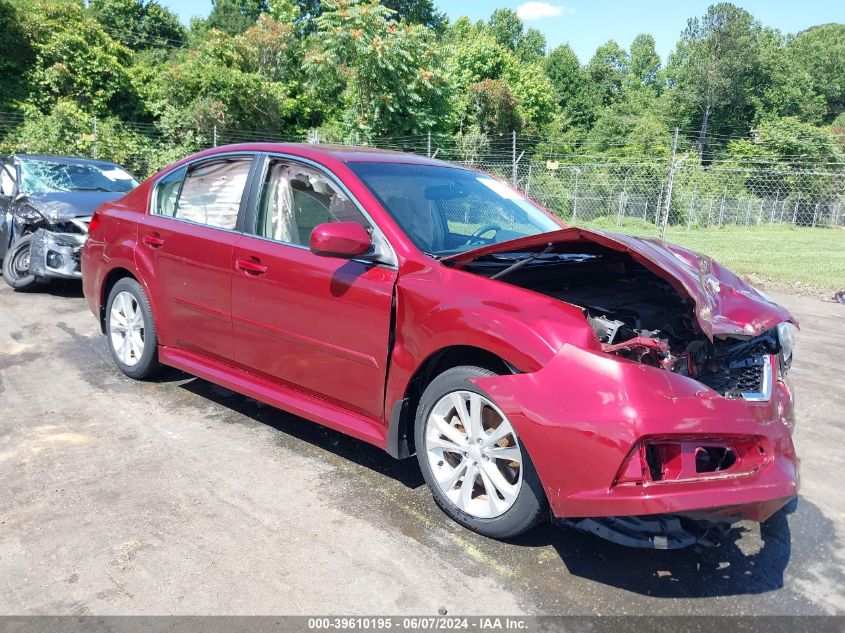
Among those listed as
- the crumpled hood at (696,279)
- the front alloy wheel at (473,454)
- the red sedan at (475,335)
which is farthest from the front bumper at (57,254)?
the front alloy wheel at (473,454)

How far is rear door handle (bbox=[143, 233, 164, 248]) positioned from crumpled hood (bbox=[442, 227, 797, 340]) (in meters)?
2.21

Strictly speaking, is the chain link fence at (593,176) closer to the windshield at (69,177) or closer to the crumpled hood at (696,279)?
the windshield at (69,177)

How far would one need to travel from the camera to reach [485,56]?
133 feet

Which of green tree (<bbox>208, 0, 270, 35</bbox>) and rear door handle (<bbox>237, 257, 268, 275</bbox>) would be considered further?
green tree (<bbox>208, 0, 270, 35</bbox>)

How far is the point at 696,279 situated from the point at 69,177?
7982 mm

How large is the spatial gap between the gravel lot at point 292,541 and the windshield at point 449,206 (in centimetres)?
127

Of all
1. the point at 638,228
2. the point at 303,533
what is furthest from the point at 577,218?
the point at 303,533

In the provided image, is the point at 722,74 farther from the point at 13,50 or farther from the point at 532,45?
the point at 13,50

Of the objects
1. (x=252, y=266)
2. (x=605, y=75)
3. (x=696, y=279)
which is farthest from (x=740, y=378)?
(x=605, y=75)

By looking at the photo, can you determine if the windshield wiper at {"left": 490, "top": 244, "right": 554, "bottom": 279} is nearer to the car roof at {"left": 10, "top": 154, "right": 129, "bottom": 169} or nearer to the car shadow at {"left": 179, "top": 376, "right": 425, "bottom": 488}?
the car shadow at {"left": 179, "top": 376, "right": 425, "bottom": 488}

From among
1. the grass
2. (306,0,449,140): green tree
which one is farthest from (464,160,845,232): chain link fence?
(306,0,449,140): green tree

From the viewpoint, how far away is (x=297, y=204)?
3.79m

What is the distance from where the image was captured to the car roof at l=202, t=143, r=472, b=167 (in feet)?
12.5

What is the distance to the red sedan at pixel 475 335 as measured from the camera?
2451mm
